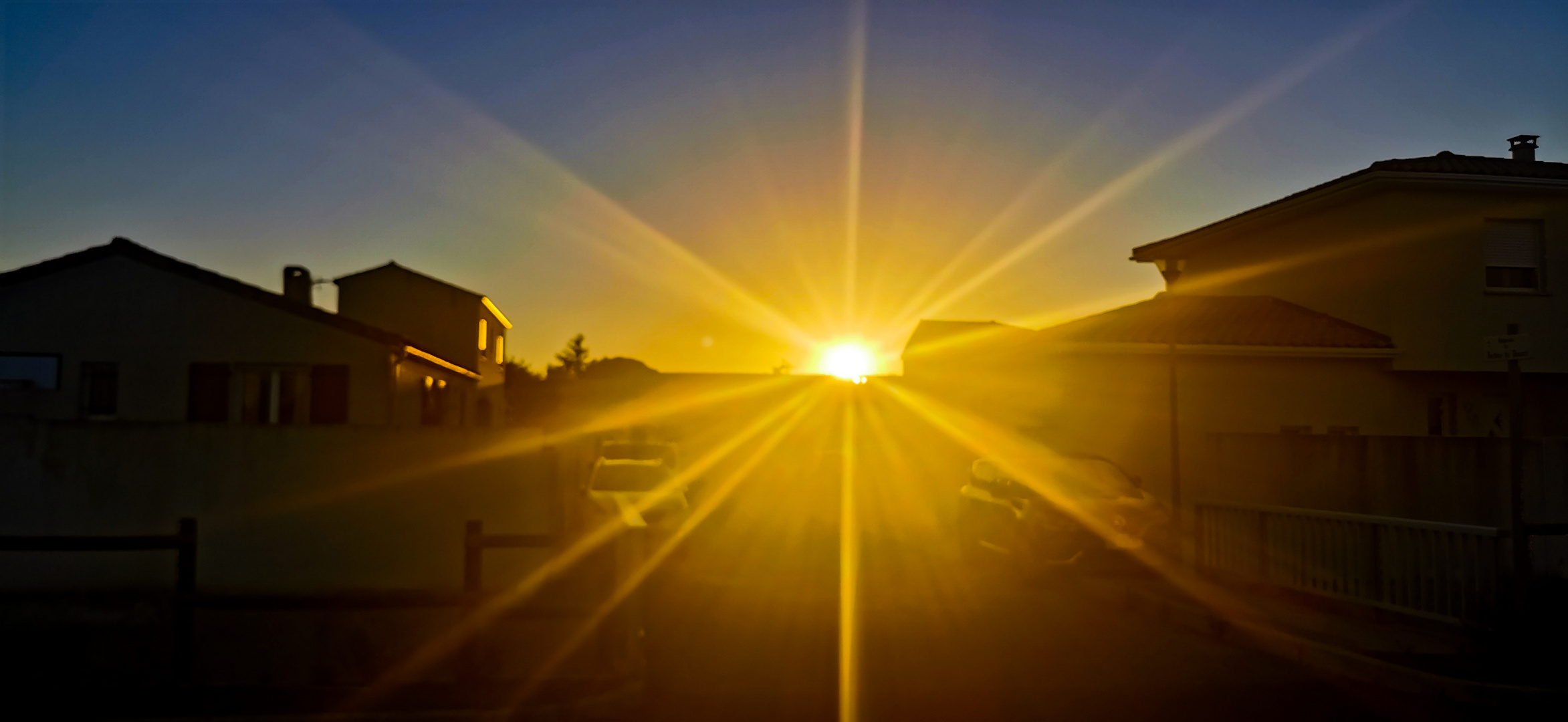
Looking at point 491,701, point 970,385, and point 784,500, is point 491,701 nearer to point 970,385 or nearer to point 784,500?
point 970,385

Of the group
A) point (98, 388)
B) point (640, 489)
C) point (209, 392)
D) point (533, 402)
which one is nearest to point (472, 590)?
point (640, 489)

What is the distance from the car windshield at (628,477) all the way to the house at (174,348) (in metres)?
4.04

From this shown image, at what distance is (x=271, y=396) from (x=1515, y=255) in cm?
2371

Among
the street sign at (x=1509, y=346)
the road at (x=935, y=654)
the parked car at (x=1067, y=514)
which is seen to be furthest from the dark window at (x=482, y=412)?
the street sign at (x=1509, y=346)

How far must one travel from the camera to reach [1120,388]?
2038 centimetres

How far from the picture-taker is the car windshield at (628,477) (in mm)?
20188

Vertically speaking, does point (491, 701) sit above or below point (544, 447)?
below

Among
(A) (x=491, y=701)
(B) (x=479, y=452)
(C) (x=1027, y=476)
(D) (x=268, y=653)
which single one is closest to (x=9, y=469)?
(D) (x=268, y=653)

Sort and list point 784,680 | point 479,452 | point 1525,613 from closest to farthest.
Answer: point 784,680
point 1525,613
point 479,452

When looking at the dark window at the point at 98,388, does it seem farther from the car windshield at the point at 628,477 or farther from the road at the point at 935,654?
the road at the point at 935,654

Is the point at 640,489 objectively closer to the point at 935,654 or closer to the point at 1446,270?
the point at 935,654

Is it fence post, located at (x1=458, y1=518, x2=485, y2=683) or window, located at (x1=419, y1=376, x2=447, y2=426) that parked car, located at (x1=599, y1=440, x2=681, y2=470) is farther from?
fence post, located at (x1=458, y1=518, x2=485, y2=683)

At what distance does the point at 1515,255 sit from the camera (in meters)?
21.4

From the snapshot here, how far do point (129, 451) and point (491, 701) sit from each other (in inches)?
258
